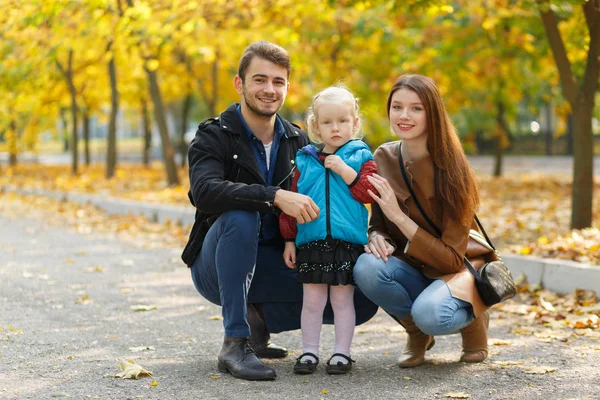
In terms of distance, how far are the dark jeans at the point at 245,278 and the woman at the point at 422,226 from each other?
30 centimetres

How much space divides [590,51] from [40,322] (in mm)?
5967

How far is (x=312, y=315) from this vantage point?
441 cm

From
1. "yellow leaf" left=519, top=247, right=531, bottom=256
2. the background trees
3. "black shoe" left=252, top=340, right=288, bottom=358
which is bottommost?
"black shoe" left=252, top=340, right=288, bottom=358

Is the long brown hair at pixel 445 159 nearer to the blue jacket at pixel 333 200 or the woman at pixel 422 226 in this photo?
the woman at pixel 422 226

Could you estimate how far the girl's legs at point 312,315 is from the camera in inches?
173

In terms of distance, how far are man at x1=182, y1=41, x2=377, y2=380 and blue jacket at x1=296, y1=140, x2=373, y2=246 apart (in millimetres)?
118

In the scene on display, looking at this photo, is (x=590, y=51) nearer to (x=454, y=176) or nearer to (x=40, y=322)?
(x=454, y=176)

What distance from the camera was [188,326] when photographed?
18.9 feet

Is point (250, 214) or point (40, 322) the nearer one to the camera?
point (250, 214)

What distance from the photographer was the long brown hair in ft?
14.3

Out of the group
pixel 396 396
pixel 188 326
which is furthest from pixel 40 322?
pixel 396 396

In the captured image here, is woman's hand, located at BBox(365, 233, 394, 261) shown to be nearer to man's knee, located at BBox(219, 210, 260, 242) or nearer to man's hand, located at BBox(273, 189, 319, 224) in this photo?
man's hand, located at BBox(273, 189, 319, 224)

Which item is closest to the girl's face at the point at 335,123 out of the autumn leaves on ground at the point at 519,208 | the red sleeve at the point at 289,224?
the red sleeve at the point at 289,224

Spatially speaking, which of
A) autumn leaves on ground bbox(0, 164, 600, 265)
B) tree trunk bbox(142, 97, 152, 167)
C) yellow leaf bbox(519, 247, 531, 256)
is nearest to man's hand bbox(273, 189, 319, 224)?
autumn leaves on ground bbox(0, 164, 600, 265)
